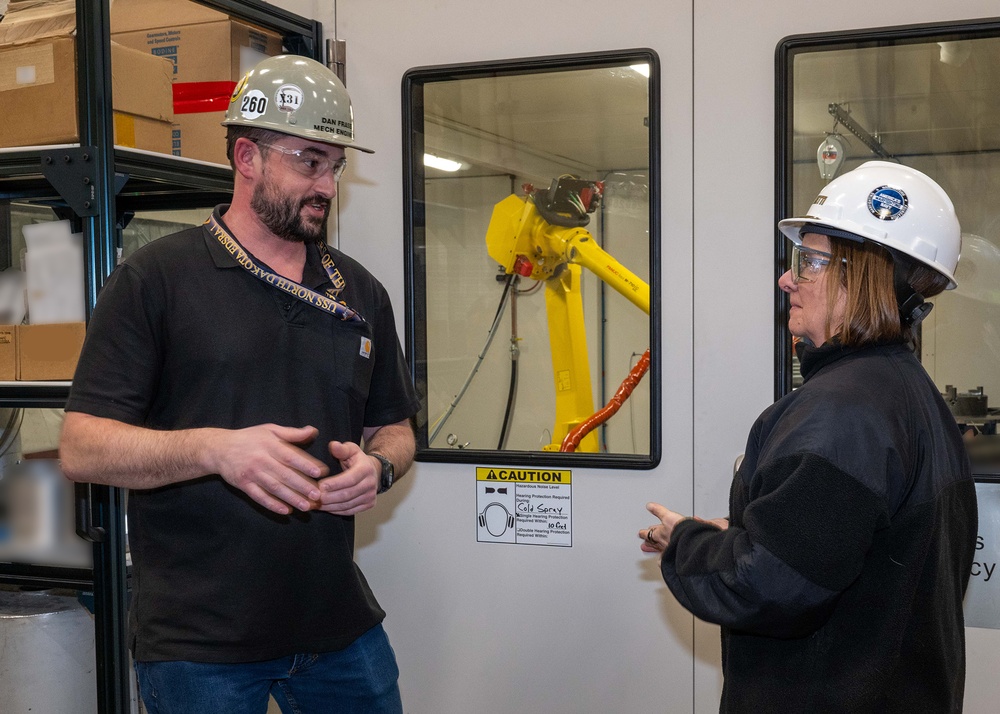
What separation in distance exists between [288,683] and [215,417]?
21.6 inches

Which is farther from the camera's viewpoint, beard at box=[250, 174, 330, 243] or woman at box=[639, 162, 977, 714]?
beard at box=[250, 174, 330, 243]

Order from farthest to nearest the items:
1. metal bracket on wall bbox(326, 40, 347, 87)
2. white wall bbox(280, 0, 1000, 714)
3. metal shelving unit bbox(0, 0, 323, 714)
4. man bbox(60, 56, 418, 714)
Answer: metal bracket on wall bbox(326, 40, 347, 87), white wall bbox(280, 0, 1000, 714), metal shelving unit bbox(0, 0, 323, 714), man bbox(60, 56, 418, 714)

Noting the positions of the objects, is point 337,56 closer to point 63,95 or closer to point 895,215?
point 63,95

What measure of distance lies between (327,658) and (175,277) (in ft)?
2.52

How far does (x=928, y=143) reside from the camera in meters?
2.42

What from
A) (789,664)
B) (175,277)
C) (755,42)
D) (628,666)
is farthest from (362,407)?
(755,42)

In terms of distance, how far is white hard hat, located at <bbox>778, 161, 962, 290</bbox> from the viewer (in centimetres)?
146

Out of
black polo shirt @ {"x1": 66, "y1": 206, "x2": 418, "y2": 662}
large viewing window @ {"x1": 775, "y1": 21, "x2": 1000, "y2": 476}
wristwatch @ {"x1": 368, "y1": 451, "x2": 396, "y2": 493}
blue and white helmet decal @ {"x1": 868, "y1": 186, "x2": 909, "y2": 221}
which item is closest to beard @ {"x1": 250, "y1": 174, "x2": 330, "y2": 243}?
black polo shirt @ {"x1": 66, "y1": 206, "x2": 418, "y2": 662}

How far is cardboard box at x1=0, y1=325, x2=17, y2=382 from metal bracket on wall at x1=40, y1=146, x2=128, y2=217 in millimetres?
415

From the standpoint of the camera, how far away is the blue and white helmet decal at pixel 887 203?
4.82 feet

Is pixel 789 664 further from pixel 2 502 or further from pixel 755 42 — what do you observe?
pixel 2 502

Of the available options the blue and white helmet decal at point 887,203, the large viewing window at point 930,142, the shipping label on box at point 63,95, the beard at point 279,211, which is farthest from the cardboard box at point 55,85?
the blue and white helmet decal at point 887,203

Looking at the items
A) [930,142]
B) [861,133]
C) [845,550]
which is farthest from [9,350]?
[930,142]

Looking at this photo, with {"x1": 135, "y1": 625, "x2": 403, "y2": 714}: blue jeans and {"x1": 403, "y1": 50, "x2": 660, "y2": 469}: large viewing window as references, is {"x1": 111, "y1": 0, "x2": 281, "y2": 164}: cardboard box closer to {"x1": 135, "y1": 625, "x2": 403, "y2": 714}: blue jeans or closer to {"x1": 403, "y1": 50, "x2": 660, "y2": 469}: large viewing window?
{"x1": 403, "y1": 50, "x2": 660, "y2": 469}: large viewing window
